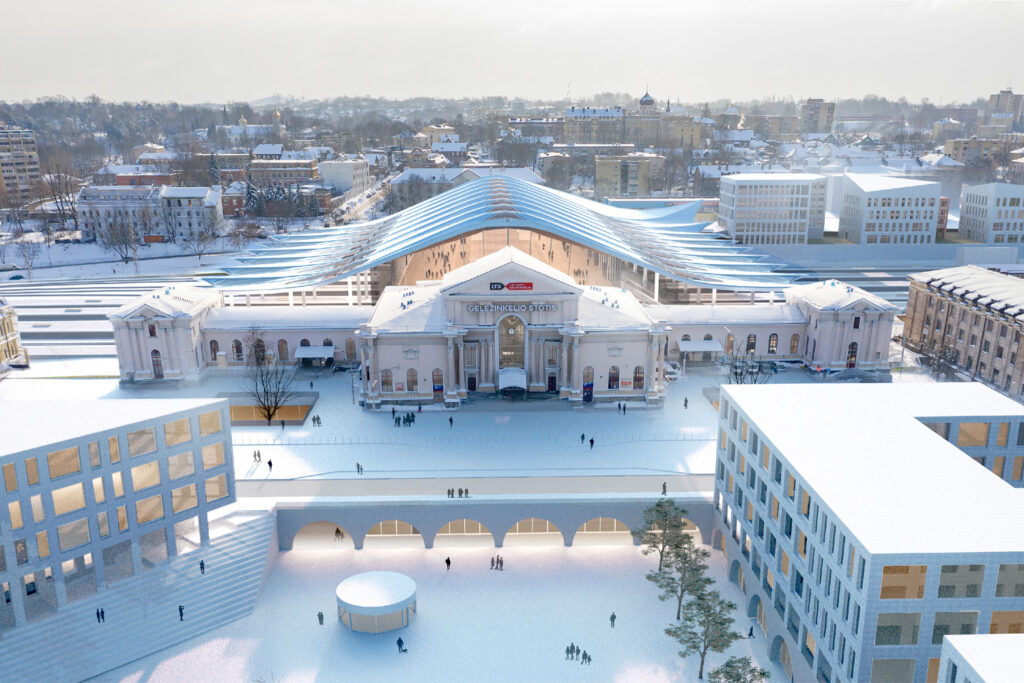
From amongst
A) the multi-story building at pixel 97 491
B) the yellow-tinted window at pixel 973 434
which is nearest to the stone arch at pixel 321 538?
the multi-story building at pixel 97 491

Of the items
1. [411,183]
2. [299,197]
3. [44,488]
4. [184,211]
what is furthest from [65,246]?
[44,488]

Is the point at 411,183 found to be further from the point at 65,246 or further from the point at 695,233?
the point at 695,233

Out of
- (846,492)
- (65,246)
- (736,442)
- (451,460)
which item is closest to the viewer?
(846,492)

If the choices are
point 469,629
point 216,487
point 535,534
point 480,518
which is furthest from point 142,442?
point 535,534

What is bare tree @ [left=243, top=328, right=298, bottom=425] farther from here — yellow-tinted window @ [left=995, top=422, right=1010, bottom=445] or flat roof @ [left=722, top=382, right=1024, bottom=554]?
yellow-tinted window @ [left=995, top=422, right=1010, bottom=445]

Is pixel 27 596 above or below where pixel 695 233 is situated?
below

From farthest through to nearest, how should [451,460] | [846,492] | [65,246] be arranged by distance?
1. [65,246]
2. [451,460]
3. [846,492]

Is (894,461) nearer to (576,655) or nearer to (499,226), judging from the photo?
(576,655)

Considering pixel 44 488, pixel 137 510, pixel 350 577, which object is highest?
pixel 44 488
